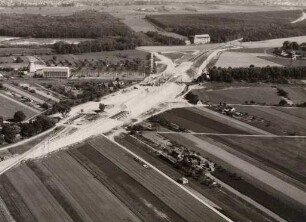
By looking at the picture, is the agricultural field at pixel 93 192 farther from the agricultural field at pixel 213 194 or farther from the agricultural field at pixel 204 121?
the agricultural field at pixel 204 121

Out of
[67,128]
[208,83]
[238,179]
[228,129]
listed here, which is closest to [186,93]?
[208,83]

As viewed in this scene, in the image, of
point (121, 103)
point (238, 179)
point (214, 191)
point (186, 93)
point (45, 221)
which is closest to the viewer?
point (45, 221)

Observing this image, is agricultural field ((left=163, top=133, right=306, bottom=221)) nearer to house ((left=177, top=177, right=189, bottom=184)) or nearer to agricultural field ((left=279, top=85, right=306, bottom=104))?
house ((left=177, top=177, right=189, bottom=184))

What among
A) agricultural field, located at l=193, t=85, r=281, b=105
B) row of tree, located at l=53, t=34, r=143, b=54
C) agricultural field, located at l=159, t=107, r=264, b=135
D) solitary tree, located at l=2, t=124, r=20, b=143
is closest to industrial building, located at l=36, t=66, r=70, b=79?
row of tree, located at l=53, t=34, r=143, b=54

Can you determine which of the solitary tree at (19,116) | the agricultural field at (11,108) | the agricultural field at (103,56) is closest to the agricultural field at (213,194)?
the solitary tree at (19,116)

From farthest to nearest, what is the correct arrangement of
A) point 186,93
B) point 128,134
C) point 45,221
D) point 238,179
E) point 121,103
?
point 186,93 → point 121,103 → point 128,134 → point 238,179 → point 45,221

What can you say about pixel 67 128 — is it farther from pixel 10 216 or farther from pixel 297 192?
pixel 297 192

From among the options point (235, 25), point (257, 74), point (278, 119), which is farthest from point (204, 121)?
point (235, 25)
